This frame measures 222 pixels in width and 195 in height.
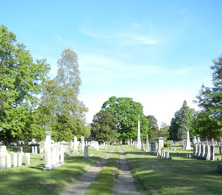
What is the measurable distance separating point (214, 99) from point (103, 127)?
42.8 m

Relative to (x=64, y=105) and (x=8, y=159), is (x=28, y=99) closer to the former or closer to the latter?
(x=64, y=105)

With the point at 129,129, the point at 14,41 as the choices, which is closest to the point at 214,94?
the point at 14,41

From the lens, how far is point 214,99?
94.6ft

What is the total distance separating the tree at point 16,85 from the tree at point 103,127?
93.2 ft

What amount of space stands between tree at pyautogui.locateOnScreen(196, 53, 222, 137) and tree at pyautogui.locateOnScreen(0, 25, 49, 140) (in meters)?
24.3

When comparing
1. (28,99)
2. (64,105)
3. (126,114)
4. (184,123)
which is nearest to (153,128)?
(184,123)

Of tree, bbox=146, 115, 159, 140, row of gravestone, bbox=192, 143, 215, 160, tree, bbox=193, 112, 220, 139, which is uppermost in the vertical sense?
tree, bbox=193, 112, 220, 139

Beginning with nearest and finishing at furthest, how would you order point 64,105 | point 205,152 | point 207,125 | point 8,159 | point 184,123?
point 8,159
point 205,152
point 207,125
point 64,105
point 184,123

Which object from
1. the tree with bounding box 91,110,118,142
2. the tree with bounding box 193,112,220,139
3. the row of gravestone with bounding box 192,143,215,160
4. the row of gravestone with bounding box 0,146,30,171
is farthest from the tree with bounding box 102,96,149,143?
the row of gravestone with bounding box 0,146,30,171

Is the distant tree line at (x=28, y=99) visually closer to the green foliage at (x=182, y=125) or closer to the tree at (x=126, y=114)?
the tree at (x=126, y=114)

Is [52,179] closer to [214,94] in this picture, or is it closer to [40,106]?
[214,94]

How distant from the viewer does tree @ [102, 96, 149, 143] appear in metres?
83.9

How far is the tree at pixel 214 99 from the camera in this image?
27516 millimetres

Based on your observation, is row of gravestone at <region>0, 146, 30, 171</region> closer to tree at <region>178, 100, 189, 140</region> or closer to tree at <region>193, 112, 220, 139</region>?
tree at <region>193, 112, 220, 139</region>
